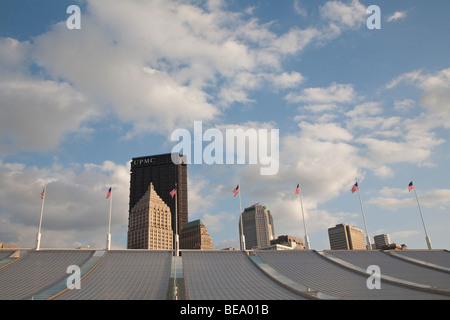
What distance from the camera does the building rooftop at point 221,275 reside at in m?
36.5

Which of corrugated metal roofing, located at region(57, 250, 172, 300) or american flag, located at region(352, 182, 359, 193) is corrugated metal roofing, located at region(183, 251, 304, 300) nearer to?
corrugated metal roofing, located at region(57, 250, 172, 300)

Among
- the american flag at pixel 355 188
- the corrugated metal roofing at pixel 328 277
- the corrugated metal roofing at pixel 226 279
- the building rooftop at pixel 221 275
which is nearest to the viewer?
the corrugated metal roofing at pixel 226 279

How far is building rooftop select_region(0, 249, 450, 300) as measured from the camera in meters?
36.5

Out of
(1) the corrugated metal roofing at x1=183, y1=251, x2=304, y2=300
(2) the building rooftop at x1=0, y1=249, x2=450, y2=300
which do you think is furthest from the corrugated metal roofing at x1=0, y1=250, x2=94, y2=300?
(1) the corrugated metal roofing at x1=183, y1=251, x2=304, y2=300

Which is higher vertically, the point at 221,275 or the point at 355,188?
the point at 355,188

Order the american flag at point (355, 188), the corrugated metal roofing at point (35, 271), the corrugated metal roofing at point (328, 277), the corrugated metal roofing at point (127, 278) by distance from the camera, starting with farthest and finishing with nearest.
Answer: the american flag at point (355, 188) → the corrugated metal roofing at point (328, 277) → the corrugated metal roofing at point (35, 271) → the corrugated metal roofing at point (127, 278)

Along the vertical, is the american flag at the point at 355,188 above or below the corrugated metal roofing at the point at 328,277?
above

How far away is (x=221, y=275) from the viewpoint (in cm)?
4397

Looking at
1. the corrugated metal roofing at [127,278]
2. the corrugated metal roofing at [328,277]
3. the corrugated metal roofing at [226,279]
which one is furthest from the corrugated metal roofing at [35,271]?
the corrugated metal roofing at [328,277]

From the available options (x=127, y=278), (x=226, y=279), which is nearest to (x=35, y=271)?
(x=127, y=278)

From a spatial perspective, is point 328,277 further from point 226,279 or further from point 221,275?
point 221,275

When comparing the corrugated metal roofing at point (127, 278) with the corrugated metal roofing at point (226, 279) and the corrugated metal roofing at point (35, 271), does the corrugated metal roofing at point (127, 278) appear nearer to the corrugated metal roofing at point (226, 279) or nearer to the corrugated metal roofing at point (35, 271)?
the corrugated metal roofing at point (226, 279)
